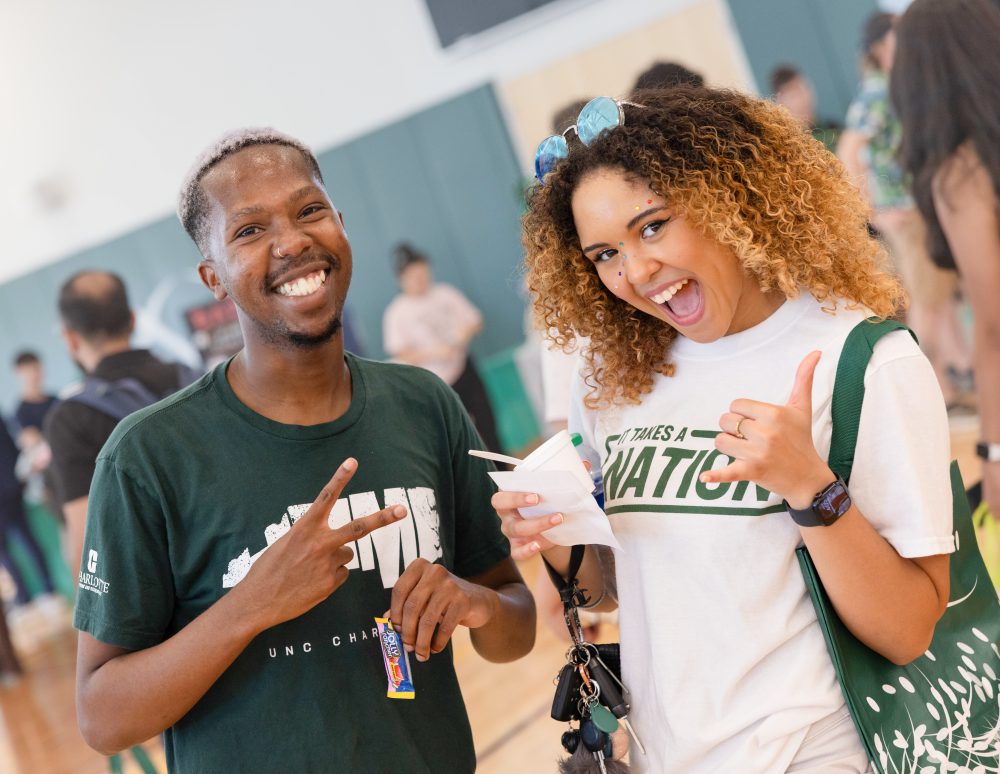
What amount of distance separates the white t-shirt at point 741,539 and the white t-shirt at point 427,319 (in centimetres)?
629

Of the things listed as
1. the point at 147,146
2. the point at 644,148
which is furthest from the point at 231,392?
the point at 147,146

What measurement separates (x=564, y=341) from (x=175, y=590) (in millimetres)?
836

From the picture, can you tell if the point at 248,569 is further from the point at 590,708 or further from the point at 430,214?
the point at 430,214

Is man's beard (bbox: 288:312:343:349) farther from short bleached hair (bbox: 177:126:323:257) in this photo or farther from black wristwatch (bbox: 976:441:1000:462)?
black wristwatch (bbox: 976:441:1000:462)

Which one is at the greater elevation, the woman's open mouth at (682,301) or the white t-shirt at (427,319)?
the woman's open mouth at (682,301)

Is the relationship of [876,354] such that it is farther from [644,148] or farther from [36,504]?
[36,504]

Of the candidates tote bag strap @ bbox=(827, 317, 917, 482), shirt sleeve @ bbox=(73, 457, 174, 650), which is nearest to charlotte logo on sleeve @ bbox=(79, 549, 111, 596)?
shirt sleeve @ bbox=(73, 457, 174, 650)

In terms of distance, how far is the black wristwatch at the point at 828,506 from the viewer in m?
1.40

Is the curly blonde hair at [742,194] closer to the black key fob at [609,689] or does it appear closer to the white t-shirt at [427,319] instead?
the black key fob at [609,689]

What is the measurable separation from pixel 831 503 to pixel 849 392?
18cm

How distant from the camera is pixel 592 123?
1664 millimetres

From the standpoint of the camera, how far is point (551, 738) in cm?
399

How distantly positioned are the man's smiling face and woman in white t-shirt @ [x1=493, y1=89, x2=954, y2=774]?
1.40 ft

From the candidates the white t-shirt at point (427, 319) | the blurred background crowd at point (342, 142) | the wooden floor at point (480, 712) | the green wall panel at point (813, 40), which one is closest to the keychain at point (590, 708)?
the wooden floor at point (480, 712)
